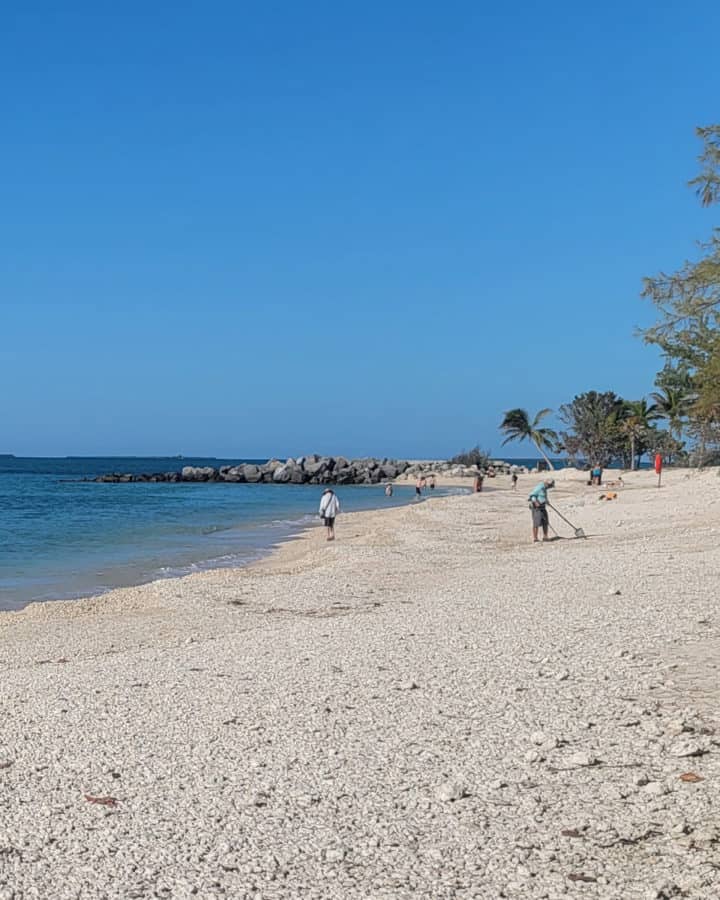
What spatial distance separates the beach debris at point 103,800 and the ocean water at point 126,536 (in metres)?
12.5

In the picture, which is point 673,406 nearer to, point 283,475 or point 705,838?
point 283,475

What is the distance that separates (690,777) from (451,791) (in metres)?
1.36

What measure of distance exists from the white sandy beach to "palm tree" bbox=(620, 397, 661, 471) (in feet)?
210

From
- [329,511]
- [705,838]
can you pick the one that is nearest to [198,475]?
[329,511]

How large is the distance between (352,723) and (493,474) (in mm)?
77395

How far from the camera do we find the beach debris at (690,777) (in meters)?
5.22

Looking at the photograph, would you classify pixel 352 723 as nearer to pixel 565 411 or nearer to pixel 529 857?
pixel 529 857

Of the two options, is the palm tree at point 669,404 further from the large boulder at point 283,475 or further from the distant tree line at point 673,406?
the large boulder at point 283,475

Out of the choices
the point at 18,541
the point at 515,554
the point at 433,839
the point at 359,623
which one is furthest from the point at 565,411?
the point at 433,839

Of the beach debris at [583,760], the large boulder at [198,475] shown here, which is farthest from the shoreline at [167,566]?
the large boulder at [198,475]

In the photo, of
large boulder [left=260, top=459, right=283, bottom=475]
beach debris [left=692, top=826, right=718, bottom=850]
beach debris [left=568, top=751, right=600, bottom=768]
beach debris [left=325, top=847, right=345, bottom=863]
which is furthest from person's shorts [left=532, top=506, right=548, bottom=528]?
large boulder [left=260, top=459, right=283, bottom=475]

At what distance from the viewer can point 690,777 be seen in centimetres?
527

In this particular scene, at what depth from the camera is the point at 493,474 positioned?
83.1m

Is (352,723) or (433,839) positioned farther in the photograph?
(352,723)
